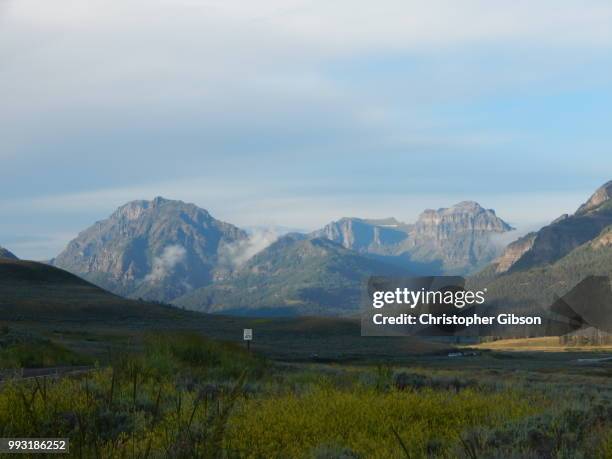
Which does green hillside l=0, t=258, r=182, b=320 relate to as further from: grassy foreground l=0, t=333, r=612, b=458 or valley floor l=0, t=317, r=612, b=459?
grassy foreground l=0, t=333, r=612, b=458

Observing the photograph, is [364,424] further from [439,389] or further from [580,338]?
[580,338]

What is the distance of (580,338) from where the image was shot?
191250mm

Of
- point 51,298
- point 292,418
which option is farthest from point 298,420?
point 51,298

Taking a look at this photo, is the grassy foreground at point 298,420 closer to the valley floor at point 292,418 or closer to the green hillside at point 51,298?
the valley floor at point 292,418

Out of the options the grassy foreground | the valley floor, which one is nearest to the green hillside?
the valley floor

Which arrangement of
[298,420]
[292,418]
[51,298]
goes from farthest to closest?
[51,298]
[292,418]
[298,420]

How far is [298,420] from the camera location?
12398 mm

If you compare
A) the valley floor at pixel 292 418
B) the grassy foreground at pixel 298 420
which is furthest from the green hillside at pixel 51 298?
the grassy foreground at pixel 298 420

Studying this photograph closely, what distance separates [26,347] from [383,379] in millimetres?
19685

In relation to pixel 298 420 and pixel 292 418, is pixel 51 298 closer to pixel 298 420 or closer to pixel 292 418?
pixel 292 418

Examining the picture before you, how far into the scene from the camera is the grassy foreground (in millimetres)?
9844

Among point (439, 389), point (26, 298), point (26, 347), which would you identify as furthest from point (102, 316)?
point (439, 389)

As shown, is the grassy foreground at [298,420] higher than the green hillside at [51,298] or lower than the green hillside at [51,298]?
lower

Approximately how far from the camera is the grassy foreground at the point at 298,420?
9844 millimetres
